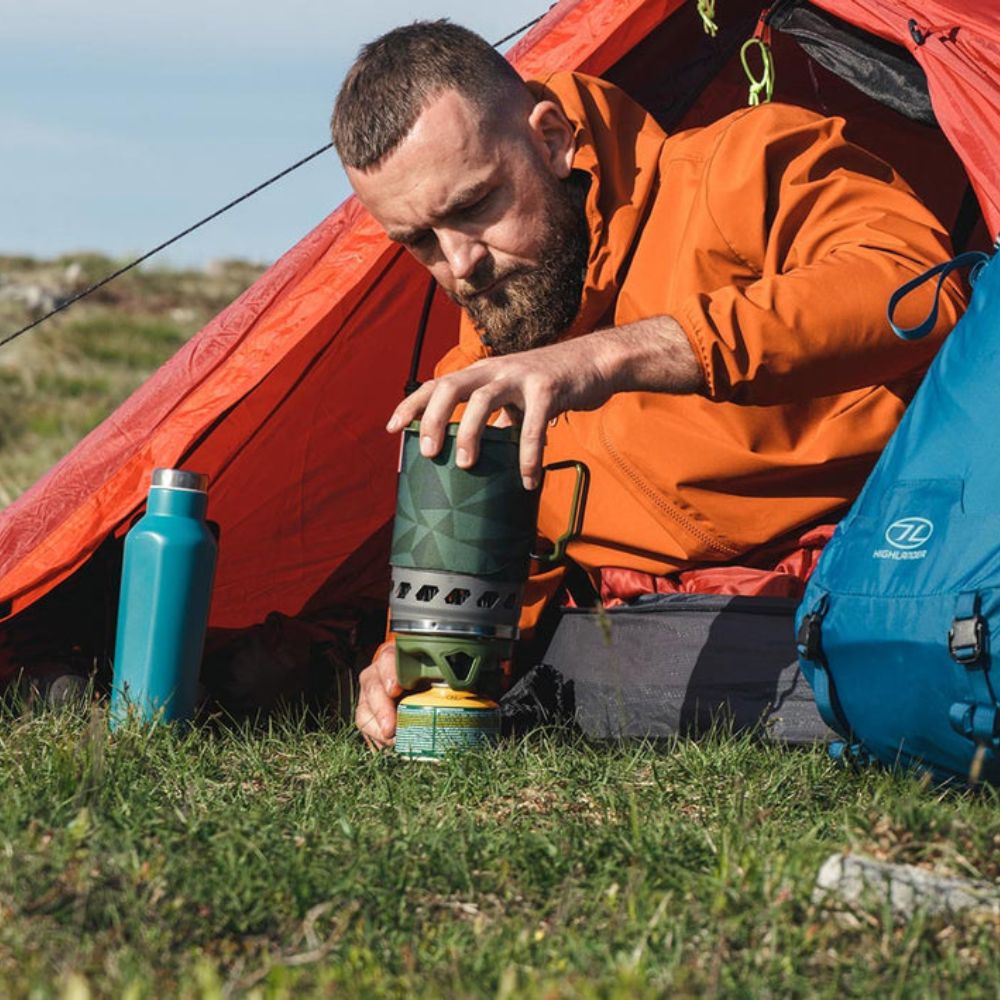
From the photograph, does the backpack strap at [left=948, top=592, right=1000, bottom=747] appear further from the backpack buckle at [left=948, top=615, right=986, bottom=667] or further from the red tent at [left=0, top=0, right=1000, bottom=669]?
the red tent at [left=0, top=0, right=1000, bottom=669]

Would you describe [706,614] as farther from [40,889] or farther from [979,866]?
[40,889]

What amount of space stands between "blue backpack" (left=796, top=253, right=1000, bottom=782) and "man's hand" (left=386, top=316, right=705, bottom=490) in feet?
1.25

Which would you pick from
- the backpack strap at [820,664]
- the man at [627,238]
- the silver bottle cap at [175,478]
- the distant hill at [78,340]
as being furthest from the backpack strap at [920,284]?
the distant hill at [78,340]

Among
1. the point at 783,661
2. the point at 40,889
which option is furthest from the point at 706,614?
the point at 40,889

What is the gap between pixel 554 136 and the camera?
369 centimetres

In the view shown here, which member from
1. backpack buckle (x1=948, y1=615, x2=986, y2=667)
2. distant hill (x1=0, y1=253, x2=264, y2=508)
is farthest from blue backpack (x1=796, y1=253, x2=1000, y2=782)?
distant hill (x1=0, y1=253, x2=264, y2=508)

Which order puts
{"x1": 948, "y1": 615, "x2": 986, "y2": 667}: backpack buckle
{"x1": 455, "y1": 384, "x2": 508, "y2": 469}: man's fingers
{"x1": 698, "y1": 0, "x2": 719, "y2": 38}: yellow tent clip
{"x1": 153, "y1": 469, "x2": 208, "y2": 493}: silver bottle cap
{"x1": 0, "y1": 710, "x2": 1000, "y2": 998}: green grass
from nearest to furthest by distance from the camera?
{"x1": 0, "y1": 710, "x2": 1000, "y2": 998}: green grass, {"x1": 948, "y1": 615, "x2": 986, "y2": 667}: backpack buckle, {"x1": 455, "y1": 384, "x2": 508, "y2": 469}: man's fingers, {"x1": 153, "y1": 469, "x2": 208, "y2": 493}: silver bottle cap, {"x1": 698, "y1": 0, "x2": 719, "y2": 38}: yellow tent clip

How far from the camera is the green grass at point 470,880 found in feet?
5.95

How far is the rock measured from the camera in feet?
6.48

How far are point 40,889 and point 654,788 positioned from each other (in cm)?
111

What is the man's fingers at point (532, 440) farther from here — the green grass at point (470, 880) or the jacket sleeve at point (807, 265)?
the green grass at point (470, 880)

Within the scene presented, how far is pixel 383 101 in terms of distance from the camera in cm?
358

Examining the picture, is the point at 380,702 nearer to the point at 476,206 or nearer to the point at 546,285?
the point at 546,285

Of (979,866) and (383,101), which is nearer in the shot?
(979,866)
